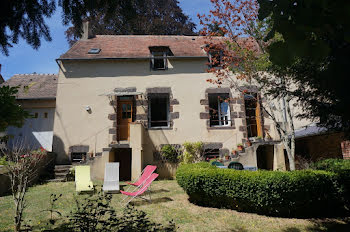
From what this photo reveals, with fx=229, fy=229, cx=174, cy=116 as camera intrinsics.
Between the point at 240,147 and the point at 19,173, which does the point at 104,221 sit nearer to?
the point at 19,173

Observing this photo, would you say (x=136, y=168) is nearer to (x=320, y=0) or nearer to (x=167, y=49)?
(x=167, y=49)

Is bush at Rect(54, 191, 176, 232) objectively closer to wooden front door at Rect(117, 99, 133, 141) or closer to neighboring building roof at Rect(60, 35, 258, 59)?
wooden front door at Rect(117, 99, 133, 141)

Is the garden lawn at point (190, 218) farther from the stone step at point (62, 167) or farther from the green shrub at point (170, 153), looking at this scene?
the green shrub at point (170, 153)

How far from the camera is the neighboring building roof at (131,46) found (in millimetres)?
11930

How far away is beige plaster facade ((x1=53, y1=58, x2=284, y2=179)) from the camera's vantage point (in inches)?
437

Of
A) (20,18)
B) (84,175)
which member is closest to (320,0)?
(20,18)

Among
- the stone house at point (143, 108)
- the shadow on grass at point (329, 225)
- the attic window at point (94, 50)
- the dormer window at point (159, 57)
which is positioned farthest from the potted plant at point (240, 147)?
the attic window at point (94, 50)

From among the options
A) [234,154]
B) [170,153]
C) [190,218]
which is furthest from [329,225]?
[170,153]

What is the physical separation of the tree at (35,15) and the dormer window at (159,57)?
29.7ft

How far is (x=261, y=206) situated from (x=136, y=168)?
5685 millimetres

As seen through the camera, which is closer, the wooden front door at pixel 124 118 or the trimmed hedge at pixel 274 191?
the trimmed hedge at pixel 274 191

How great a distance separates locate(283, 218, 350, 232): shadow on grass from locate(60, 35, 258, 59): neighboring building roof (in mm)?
8560

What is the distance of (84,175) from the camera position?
8.42 m

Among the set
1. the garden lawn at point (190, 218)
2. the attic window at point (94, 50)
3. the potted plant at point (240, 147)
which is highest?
the attic window at point (94, 50)
